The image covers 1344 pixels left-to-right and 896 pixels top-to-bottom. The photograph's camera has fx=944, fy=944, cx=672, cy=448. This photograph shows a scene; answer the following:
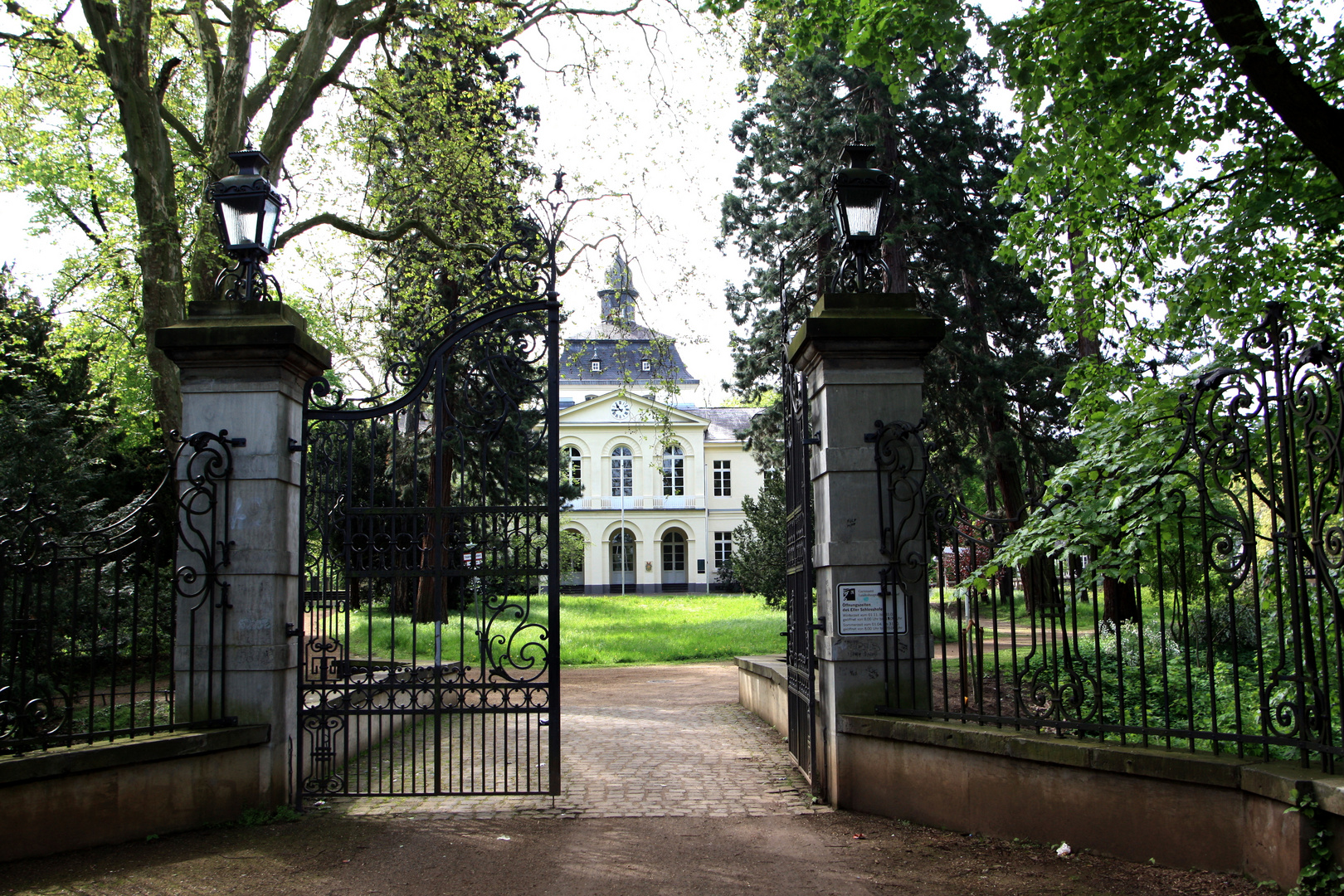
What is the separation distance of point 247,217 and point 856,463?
13.6 feet

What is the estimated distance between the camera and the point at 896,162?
643 inches

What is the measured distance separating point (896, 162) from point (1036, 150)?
8737mm

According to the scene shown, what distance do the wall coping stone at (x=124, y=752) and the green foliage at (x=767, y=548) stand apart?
17.8 metres

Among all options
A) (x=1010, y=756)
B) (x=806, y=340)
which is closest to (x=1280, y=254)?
(x=806, y=340)

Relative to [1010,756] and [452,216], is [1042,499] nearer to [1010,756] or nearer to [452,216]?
[1010,756]

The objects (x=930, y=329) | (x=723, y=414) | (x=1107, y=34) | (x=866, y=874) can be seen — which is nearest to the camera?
(x=866, y=874)

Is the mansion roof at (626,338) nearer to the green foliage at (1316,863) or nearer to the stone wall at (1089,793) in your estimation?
the stone wall at (1089,793)

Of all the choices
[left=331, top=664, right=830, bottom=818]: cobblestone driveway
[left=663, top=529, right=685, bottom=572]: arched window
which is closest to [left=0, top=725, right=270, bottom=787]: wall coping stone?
[left=331, top=664, right=830, bottom=818]: cobblestone driveway

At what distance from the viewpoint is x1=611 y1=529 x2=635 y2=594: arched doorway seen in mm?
50531

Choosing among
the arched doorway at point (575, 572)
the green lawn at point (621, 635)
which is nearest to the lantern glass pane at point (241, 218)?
the green lawn at point (621, 635)

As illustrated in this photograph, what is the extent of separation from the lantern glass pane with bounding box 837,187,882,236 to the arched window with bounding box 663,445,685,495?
4407 centimetres

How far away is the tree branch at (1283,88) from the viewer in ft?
19.3

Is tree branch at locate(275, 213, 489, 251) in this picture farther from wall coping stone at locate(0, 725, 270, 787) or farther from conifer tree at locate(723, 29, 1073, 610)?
wall coping stone at locate(0, 725, 270, 787)

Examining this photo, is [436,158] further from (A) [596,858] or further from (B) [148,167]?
(A) [596,858]
